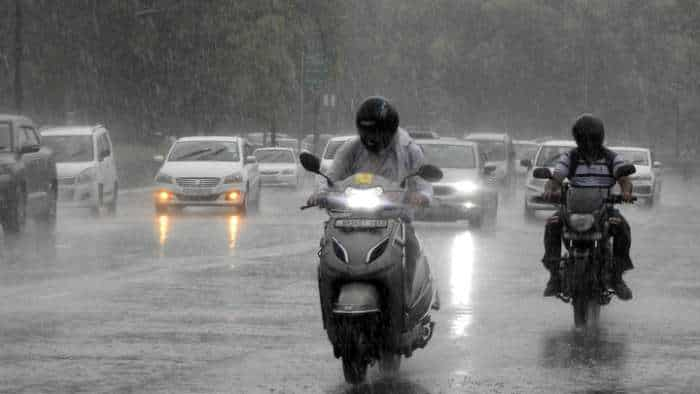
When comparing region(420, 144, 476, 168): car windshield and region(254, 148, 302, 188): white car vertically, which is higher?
region(420, 144, 476, 168): car windshield

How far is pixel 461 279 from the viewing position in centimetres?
1655

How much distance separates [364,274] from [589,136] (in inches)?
165

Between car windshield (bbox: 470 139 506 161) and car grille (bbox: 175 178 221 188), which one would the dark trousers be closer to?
car grille (bbox: 175 178 221 188)

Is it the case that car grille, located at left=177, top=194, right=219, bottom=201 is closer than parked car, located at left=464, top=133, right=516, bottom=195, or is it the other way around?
car grille, located at left=177, top=194, right=219, bottom=201

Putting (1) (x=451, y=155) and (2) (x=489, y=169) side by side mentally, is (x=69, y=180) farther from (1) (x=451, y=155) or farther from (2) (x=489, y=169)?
(2) (x=489, y=169)

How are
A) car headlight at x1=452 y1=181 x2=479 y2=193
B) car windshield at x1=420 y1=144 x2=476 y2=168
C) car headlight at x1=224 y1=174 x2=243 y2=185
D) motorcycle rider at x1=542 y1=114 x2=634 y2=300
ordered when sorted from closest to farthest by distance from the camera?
motorcycle rider at x1=542 y1=114 x2=634 y2=300
car headlight at x1=452 y1=181 x2=479 y2=193
car windshield at x1=420 y1=144 x2=476 y2=168
car headlight at x1=224 y1=174 x2=243 y2=185

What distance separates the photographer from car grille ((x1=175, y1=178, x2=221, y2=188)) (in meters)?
30.1

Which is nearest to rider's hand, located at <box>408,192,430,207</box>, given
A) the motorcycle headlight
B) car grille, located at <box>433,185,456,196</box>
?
the motorcycle headlight

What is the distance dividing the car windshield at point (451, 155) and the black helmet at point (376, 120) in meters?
18.8

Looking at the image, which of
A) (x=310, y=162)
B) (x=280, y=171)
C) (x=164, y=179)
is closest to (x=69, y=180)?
(x=164, y=179)

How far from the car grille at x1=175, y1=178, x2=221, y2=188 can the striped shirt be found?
1811 centimetres

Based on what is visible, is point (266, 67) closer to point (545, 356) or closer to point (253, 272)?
point (253, 272)

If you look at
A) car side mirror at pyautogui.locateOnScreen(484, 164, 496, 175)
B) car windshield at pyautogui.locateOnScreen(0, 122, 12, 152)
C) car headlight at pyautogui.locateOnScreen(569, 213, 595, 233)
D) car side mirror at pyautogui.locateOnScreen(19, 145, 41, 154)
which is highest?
car headlight at pyautogui.locateOnScreen(569, 213, 595, 233)

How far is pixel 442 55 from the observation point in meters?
102
